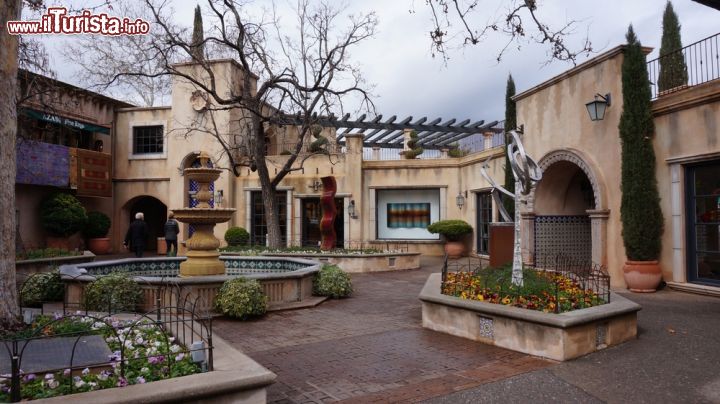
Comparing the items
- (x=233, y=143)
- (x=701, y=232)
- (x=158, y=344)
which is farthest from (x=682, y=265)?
(x=233, y=143)

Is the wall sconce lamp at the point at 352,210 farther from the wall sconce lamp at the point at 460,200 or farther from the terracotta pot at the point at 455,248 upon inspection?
the wall sconce lamp at the point at 460,200

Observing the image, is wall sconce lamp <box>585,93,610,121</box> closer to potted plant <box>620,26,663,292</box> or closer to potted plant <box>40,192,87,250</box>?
potted plant <box>620,26,663,292</box>

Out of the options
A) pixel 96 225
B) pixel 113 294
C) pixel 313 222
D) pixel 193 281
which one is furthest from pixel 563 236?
pixel 96 225

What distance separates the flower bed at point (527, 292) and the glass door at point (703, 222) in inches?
151

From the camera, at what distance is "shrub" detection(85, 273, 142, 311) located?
757 centimetres

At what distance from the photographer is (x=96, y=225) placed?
66.9 ft

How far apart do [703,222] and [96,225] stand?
21.1 meters

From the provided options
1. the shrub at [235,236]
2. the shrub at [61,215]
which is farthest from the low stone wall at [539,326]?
the shrub at [61,215]

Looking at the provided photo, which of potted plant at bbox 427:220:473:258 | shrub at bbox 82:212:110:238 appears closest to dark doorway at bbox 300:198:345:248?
potted plant at bbox 427:220:473:258

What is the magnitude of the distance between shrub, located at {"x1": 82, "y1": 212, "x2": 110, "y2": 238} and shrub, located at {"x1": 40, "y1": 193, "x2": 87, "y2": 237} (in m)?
1.13

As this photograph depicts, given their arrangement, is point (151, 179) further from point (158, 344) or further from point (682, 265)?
point (682, 265)

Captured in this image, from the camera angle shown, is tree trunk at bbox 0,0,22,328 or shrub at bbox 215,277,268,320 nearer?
tree trunk at bbox 0,0,22,328

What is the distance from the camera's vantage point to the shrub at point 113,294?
24.8ft

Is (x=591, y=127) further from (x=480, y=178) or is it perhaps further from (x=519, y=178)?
(x=480, y=178)
